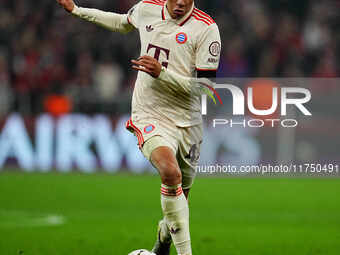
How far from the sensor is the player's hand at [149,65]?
581cm

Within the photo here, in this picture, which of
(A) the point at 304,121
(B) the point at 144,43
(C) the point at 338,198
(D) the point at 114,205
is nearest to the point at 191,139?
(B) the point at 144,43

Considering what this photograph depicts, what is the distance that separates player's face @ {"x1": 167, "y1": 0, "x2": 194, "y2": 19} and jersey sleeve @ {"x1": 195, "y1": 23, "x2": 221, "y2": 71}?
230mm

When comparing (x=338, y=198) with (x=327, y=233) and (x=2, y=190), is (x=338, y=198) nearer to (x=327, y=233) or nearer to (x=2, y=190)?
(x=327, y=233)

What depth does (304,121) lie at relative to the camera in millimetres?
14242

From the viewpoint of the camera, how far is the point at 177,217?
19.2 ft

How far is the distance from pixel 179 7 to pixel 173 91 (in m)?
0.66

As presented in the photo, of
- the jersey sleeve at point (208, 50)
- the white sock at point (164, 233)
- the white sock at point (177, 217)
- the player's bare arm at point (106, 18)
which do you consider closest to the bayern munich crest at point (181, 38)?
the jersey sleeve at point (208, 50)

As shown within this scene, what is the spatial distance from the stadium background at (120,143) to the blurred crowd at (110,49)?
3cm

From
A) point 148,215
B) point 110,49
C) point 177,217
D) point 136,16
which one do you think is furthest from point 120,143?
point 177,217

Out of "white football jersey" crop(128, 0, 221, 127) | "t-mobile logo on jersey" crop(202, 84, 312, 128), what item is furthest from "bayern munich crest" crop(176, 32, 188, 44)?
"t-mobile logo on jersey" crop(202, 84, 312, 128)

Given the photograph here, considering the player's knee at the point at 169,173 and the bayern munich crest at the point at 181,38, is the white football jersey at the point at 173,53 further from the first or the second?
the player's knee at the point at 169,173

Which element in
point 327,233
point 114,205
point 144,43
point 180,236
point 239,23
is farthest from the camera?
point 239,23

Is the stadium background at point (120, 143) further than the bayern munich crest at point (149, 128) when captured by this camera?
Yes

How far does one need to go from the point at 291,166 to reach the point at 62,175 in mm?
4262
